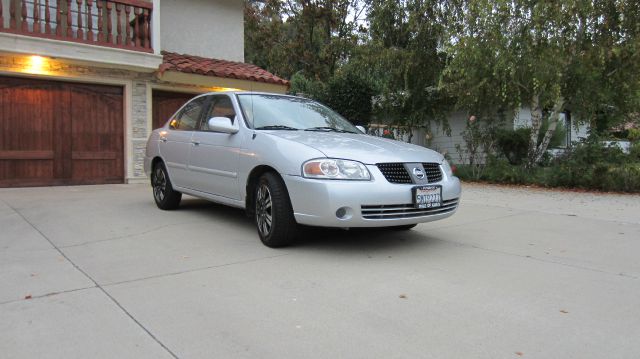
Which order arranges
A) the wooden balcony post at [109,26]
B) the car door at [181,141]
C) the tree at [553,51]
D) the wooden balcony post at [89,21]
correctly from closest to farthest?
the car door at [181,141] → the wooden balcony post at [89,21] → the wooden balcony post at [109,26] → the tree at [553,51]

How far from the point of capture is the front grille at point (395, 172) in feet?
15.2

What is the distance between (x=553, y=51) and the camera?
435 inches

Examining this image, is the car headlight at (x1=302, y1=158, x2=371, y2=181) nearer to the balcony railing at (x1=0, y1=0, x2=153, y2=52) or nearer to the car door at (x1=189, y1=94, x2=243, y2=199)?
the car door at (x1=189, y1=94, x2=243, y2=199)

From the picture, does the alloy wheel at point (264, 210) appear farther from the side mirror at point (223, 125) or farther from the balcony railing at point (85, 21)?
the balcony railing at point (85, 21)

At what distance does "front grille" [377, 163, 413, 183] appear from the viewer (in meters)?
4.62

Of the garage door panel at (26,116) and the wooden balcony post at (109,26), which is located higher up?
the wooden balcony post at (109,26)

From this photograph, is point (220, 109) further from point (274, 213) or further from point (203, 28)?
point (203, 28)

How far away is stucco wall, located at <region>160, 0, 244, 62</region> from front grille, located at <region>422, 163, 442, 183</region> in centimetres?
957

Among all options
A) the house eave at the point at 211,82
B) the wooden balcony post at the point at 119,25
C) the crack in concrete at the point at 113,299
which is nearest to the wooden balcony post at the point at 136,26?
the wooden balcony post at the point at 119,25

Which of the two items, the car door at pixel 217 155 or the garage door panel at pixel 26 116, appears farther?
the garage door panel at pixel 26 116

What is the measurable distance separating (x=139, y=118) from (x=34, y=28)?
9.03ft

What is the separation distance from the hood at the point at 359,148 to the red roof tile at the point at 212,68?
6634 mm

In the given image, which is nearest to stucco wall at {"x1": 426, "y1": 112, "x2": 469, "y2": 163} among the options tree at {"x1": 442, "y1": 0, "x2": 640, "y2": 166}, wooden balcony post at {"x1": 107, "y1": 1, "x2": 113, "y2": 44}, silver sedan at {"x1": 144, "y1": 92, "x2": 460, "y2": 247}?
tree at {"x1": 442, "y1": 0, "x2": 640, "y2": 166}

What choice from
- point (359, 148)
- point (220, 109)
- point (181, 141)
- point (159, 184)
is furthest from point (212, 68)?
point (359, 148)
